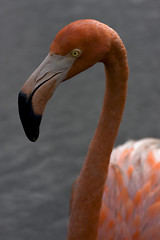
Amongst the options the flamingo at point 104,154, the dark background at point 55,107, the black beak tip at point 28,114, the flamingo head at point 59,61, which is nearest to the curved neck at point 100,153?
the flamingo at point 104,154

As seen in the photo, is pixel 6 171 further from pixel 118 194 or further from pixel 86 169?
pixel 86 169

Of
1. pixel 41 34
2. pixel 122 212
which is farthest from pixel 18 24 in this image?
pixel 122 212

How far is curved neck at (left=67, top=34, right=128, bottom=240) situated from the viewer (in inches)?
116

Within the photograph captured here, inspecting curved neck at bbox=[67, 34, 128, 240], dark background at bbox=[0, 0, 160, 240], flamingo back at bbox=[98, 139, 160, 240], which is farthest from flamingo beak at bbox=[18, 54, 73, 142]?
dark background at bbox=[0, 0, 160, 240]

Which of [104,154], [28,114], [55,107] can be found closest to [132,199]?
[104,154]

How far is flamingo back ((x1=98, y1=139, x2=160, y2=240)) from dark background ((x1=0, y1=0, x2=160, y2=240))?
981 mm

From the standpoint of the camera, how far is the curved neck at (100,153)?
9.68ft

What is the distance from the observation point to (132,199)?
387 cm

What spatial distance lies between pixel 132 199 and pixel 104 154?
2.88 ft

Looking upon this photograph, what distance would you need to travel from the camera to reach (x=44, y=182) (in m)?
5.16

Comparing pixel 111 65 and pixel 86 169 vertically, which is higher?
pixel 111 65

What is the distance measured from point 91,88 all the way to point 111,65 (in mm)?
2964

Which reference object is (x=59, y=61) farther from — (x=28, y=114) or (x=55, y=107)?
(x=55, y=107)

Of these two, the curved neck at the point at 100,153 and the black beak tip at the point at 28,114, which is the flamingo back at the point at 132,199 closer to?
the curved neck at the point at 100,153
